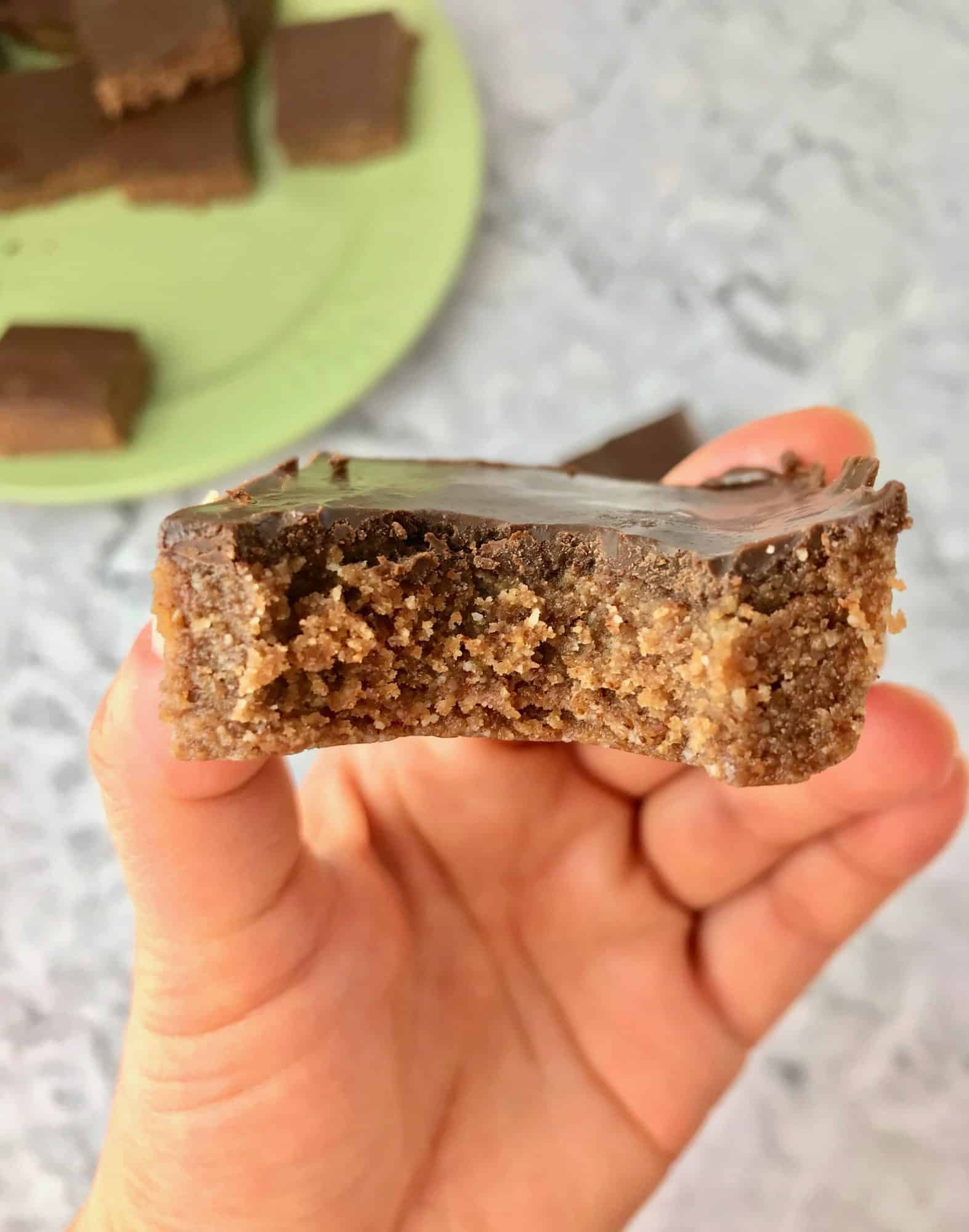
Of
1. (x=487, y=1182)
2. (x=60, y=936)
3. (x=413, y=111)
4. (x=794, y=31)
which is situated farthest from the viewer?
(x=794, y=31)

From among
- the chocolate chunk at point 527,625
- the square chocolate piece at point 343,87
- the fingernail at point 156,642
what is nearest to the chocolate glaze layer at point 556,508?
the chocolate chunk at point 527,625

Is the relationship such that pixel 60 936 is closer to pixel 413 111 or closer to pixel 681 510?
pixel 681 510

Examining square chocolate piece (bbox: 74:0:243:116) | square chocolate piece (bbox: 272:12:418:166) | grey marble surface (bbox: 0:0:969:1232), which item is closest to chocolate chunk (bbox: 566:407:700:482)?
grey marble surface (bbox: 0:0:969:1232)

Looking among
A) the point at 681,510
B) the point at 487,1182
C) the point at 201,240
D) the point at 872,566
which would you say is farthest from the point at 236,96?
the point at 487,1182

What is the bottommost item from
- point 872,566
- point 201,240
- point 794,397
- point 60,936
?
point 60,936

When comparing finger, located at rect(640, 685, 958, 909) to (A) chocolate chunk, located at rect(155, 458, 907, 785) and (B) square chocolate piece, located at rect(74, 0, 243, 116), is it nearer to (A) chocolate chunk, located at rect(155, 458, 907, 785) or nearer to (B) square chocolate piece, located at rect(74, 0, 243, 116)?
(A) chocolate chunk, located at rect(155, 458, 907, 785)

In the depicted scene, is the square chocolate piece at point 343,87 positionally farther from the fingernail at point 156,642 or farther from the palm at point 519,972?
the fingernail at point 156,642

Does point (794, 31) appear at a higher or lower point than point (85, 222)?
higher
